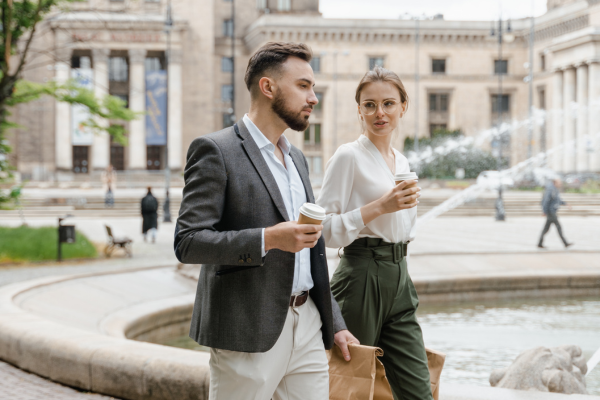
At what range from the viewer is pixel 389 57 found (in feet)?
223

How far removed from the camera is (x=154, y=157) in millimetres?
67375

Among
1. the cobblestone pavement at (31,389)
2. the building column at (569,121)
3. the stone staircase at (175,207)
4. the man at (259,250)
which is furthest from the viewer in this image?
the building column at (569,121)

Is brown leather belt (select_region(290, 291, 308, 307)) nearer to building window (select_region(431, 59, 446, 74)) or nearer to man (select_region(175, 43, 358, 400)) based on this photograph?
man (select_region(175, 43, 358, 400))

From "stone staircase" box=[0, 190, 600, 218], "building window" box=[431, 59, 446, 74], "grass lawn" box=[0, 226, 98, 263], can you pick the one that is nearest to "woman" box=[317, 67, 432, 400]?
"grass lawn" box=[0, 226, 98, 263]

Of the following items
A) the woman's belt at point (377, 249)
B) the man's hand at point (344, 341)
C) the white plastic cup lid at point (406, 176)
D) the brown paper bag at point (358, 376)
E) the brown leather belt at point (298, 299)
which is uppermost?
the white plastic cup lid at point (406, 176)

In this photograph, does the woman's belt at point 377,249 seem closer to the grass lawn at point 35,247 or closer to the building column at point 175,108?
the grass lawn at point 35,247

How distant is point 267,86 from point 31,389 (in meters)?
3.75

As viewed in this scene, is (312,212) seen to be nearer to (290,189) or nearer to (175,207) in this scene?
(290,189)

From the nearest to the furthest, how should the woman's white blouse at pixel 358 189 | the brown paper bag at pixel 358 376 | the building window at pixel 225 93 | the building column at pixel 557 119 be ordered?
the brown paper bag at pixel 358 376
the woman's white blouse at pixel 358 189
the building column at pixel 557 119
the building window at pixel 225 93

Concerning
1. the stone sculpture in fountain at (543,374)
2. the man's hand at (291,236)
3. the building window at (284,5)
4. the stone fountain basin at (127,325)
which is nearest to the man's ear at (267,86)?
the man's hand at (291,236)

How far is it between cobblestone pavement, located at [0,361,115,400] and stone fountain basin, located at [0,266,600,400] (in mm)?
64

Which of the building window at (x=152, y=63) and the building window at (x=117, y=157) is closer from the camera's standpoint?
the building window at (x=117, y=157)

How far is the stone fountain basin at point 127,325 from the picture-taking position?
14.7ft

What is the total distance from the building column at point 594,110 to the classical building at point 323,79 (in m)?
0.58
